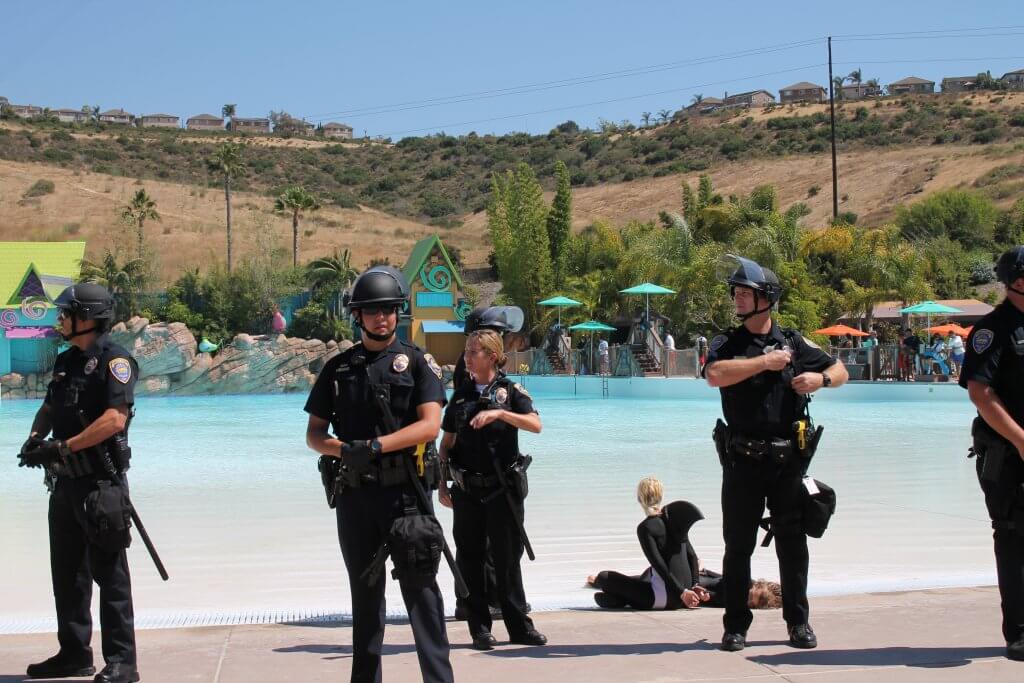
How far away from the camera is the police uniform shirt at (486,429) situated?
5613 millimetres

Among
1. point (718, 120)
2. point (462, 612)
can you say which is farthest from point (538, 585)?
point (718, 120)

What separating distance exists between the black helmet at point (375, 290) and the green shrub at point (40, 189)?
2825 inches

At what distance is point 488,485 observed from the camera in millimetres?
5566

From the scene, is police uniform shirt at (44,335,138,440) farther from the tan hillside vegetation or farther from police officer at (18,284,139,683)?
the tan hillside vegetation

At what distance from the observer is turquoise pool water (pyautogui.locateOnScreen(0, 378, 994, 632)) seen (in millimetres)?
7102

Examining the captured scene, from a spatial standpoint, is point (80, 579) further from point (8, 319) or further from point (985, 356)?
point (8, 319)

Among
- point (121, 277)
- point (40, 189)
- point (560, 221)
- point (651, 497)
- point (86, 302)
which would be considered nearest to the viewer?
point (86, 302)

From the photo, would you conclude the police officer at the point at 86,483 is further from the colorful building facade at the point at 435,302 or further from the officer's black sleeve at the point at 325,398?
the colorful building facade at the point at 435,302

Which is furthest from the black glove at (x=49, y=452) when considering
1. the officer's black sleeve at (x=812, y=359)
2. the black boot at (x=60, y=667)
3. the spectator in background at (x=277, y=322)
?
the spectator in background at (x=277, y=322)

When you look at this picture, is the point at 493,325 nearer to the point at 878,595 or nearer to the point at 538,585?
the point at 538,585

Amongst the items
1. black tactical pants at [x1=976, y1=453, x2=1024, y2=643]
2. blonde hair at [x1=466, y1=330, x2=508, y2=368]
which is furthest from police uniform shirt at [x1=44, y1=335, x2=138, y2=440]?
black tactical pants at [x1=976, y1=453, x2=1024, y2=643]

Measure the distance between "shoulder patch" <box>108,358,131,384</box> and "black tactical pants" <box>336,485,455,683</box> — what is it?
127cm

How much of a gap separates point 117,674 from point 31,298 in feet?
125

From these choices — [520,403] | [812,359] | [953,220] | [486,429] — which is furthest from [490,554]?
[953,220]
